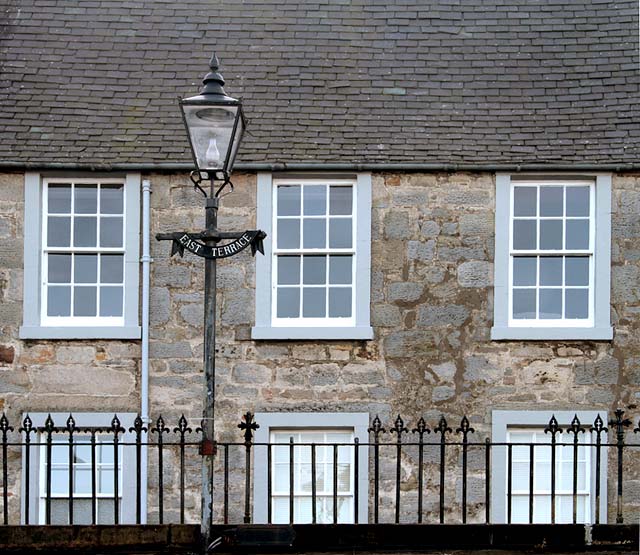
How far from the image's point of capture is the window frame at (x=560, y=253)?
11.2 m

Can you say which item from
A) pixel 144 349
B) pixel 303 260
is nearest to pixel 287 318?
pixel 303 260

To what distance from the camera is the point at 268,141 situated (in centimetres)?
1152

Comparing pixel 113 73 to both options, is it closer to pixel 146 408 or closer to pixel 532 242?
pixel 146 408

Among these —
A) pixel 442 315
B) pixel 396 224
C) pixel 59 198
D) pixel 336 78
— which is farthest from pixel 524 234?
pixel 59 198

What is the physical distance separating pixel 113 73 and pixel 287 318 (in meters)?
3.65

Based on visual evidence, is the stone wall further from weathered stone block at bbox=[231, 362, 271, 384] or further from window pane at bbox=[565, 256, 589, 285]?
window pane at bbox=[565, 256, 589, 285]

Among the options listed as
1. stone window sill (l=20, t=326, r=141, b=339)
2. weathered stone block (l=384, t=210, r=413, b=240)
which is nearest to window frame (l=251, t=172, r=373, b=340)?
weathered stone block (l=384, t=210, r=413, b=240)

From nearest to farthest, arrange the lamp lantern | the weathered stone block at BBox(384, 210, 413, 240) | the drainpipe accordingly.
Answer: the lamp lantern → the drainpipe → the weathered stone block at BBox(384, 210, 413, 240)

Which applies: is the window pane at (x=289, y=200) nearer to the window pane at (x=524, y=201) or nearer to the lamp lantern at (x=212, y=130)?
the window pane at (x=524, y=201)

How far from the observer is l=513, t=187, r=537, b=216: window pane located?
11.5 m

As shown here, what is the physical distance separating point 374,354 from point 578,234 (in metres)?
2.64

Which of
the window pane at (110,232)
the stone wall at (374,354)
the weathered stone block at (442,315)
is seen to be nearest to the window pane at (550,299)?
the stone wall at (374,354)

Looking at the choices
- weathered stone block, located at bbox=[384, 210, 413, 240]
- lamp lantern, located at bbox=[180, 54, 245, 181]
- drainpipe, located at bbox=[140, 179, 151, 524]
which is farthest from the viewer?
weathered stone block, located at bbox=[384, 210, 413, 240]

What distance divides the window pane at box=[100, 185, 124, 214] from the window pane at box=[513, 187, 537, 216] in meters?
4.40
